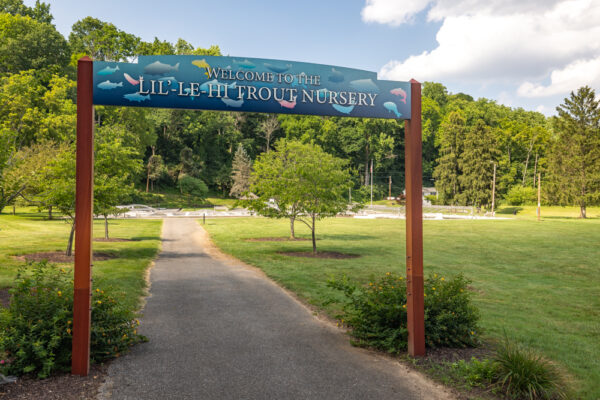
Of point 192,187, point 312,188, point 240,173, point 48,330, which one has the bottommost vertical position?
point 48,330

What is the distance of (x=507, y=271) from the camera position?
1678 cm

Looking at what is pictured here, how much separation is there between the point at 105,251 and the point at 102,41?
193 feet

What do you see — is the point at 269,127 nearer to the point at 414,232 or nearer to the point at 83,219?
the point at 414,232

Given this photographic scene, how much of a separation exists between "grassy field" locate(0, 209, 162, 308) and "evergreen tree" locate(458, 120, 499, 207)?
185 ft

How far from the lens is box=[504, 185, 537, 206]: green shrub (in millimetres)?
66219

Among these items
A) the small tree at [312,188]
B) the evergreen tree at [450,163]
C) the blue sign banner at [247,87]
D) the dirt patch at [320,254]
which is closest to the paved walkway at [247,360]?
the blue sign banner at [247,87]

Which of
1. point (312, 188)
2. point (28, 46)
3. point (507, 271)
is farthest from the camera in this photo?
point (28, 46)

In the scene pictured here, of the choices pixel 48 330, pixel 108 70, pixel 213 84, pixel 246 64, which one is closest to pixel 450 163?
pixel 246 64

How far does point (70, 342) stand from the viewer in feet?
19.7

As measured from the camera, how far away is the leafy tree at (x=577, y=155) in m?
56.3

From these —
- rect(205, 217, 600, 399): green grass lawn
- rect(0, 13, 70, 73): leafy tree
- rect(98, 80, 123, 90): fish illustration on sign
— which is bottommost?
rect(205, 217, 600, 399): green grass lawn

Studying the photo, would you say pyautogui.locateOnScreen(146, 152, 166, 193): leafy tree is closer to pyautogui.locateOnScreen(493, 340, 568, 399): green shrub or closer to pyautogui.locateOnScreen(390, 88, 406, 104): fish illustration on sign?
pyautogui.locateOnScreen(390, 88, 406, 104): fish illustration on sign

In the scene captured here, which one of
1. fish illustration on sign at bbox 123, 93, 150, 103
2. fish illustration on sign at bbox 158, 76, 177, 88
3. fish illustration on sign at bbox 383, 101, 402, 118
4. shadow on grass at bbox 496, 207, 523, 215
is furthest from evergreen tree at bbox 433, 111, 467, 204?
fish illustration on sign at bbox 123, 93, 150, 103

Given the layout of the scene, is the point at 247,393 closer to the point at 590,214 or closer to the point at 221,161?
the point at 590,214
